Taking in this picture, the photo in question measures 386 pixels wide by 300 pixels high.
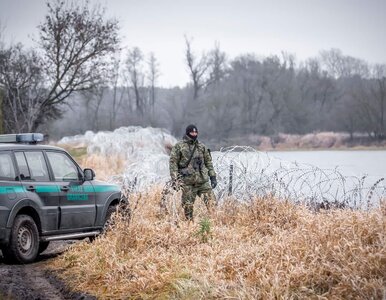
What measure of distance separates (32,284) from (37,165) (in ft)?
8.08

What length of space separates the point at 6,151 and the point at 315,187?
19.6ft

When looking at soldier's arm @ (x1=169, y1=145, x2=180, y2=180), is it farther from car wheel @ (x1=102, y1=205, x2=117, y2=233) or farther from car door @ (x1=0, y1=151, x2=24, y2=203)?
car door @ (x1=0, y1=151, x2=24, y2=203)

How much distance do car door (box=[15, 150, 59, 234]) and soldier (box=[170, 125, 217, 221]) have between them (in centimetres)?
263

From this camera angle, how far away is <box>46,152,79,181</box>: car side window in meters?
11.2

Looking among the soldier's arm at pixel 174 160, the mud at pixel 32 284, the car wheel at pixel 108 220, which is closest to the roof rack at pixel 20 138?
the car wheel at pixel 108 220

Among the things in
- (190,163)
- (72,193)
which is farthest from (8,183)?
(190,163)

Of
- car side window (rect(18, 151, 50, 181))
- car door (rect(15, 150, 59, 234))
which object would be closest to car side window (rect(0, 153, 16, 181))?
car door (rect(15, 150, 59, 234))

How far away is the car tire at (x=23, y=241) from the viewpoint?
394 inches

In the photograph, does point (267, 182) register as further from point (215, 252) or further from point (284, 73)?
point (284, 73)

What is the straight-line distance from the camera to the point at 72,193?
445 inches

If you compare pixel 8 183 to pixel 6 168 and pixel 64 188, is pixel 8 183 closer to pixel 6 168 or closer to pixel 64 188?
pixel 6 168

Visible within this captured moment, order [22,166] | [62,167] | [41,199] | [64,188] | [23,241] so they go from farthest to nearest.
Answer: [62,167] < [64,188] < [41,199] < [22,166] < [23,241]

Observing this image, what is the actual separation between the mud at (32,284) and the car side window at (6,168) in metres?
1.27

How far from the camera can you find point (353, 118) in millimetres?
53062
